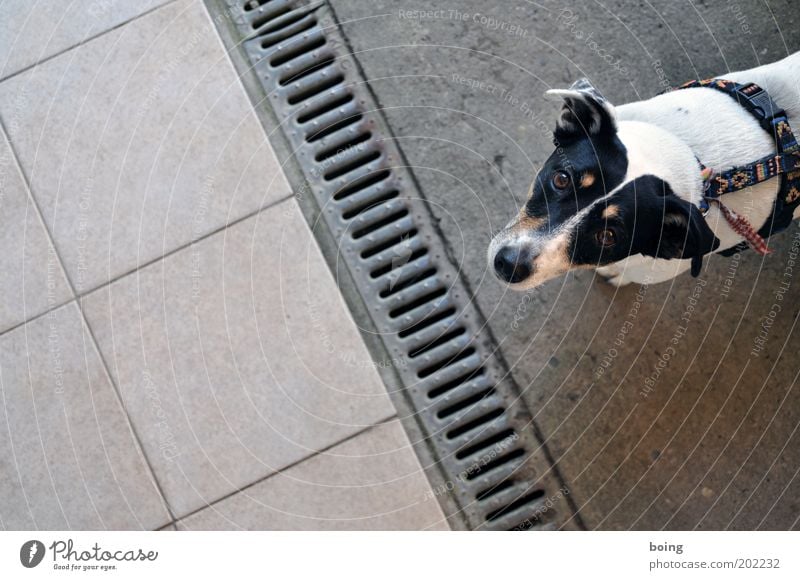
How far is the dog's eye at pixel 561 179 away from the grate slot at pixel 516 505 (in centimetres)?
71

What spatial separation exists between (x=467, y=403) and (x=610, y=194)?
0.62 meters

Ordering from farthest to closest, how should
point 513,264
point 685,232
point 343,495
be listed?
1. point 343,495
2. point 513,264
3. point 685,232

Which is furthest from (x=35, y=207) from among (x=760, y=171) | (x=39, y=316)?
(x=760, y=171)

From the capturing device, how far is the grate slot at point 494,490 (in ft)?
4.75

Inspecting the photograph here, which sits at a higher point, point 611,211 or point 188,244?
point 188,244

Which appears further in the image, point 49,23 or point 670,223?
point 49,23

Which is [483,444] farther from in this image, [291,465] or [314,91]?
[314,91]

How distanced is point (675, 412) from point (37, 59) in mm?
1623

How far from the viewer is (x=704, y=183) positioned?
41.8 inches

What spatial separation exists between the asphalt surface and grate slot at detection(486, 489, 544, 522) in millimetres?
83

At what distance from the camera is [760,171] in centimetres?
107

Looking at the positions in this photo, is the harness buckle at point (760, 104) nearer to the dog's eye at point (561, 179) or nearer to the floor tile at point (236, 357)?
the dog's eye at point (561, 179)
